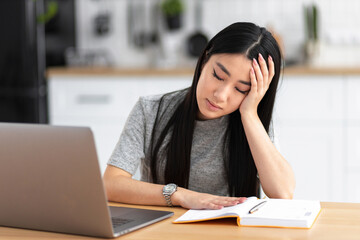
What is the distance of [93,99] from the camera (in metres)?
3.63

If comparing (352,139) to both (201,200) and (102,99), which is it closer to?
(102,99)

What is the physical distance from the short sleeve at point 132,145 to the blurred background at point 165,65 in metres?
1.70

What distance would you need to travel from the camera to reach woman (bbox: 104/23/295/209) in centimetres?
158

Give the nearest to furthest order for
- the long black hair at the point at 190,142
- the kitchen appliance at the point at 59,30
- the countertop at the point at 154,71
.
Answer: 1. the long black hair at the point at 190,142
2. the countertop at the point at 154,71
3. the kitchen appliance at the point at 59,30

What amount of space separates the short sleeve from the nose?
30cm

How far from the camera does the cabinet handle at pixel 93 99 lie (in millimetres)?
3611

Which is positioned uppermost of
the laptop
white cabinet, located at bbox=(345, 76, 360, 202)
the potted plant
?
the potted plant

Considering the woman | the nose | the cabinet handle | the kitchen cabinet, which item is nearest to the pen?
the woman

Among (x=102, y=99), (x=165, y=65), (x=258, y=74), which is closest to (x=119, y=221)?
(x=258, y=74)

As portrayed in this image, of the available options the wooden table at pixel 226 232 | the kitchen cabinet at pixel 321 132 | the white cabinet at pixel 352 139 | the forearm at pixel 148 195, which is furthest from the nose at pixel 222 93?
the white cabinet at pixel 352 139

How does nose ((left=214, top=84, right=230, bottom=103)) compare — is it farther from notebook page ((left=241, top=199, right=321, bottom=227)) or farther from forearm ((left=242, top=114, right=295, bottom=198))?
notebook page ((left=241, top=199, right=321, bottom=227))

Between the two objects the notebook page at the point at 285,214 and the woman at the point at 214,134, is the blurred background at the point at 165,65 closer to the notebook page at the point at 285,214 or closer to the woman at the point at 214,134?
the woman at the point at 214,134

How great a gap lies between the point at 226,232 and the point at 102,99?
2518 millimetres

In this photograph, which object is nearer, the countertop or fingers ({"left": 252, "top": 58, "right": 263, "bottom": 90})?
fingers ({"left": 252, "top": 58, "right": 263, "bottom": 90})
